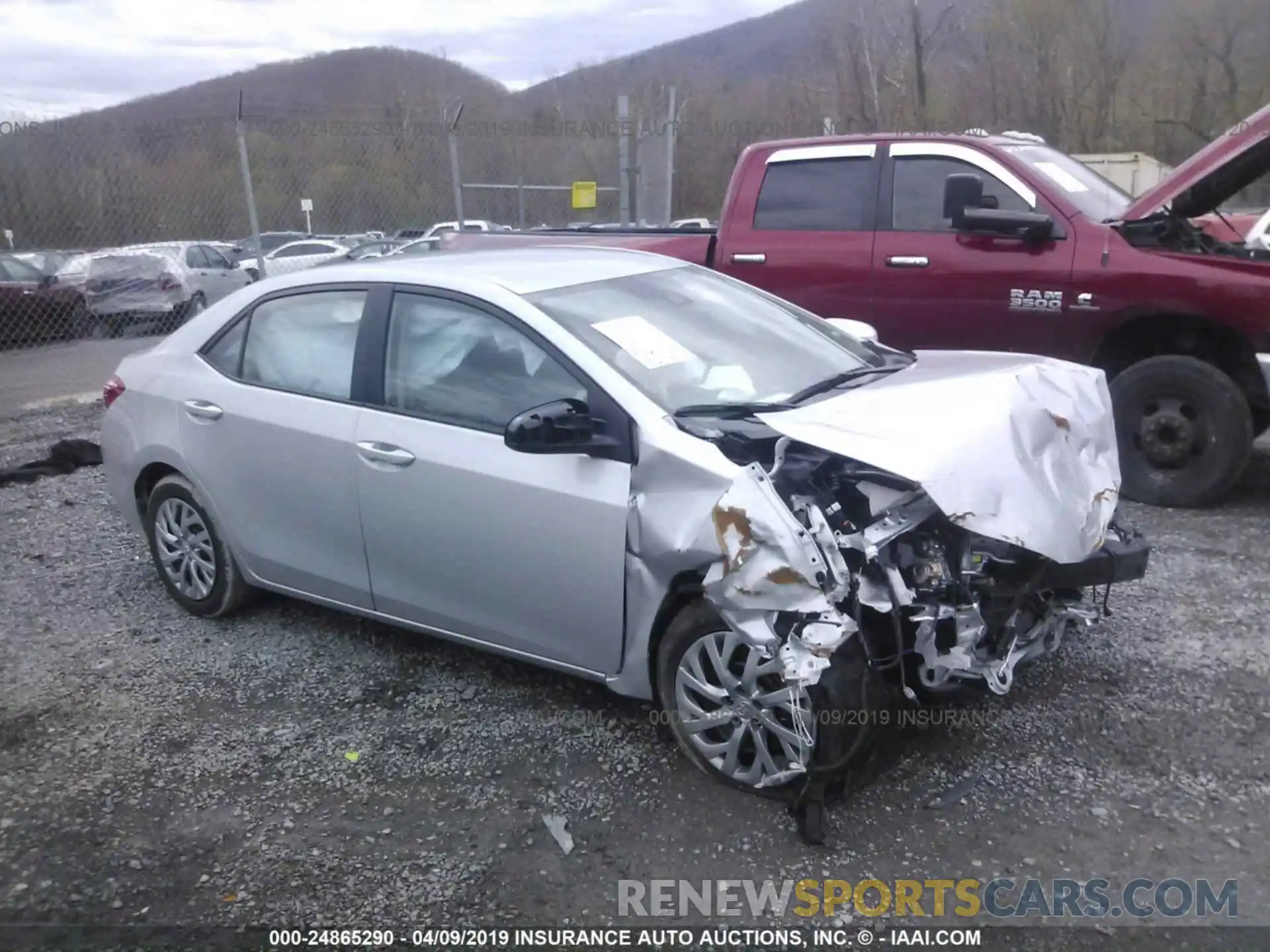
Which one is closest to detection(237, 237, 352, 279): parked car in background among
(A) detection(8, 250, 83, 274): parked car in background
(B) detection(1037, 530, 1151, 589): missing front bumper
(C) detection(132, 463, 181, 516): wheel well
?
(A) detection(8, 250, 83, 274): parked car in background

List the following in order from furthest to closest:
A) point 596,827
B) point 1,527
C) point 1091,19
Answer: point 1091,19, point 1,527, point 596,827

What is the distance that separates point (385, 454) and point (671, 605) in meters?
1.23

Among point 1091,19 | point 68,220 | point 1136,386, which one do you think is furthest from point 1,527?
point 1091,19

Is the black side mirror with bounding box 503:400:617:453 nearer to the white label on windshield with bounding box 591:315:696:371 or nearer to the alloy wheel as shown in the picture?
the white label on windshield with bounding box 591:315:696:371

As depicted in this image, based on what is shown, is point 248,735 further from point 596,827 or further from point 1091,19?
point 1091,19

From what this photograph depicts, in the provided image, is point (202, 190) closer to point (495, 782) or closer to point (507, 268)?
point (507, 268)

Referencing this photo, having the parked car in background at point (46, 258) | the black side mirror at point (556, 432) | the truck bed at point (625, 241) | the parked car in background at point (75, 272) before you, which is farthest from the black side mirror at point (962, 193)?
the parked car in background at point (46, 258)

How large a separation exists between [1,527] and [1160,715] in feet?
20.3

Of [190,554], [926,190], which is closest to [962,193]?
[926,190]

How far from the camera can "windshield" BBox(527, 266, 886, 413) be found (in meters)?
3.59

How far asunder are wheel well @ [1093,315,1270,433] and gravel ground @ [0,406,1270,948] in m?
1.37

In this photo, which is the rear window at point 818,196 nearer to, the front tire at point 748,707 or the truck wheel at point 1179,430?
the truck wheel at point 1179,430

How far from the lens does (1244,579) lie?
4777 millimetres

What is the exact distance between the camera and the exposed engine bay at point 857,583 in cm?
288
